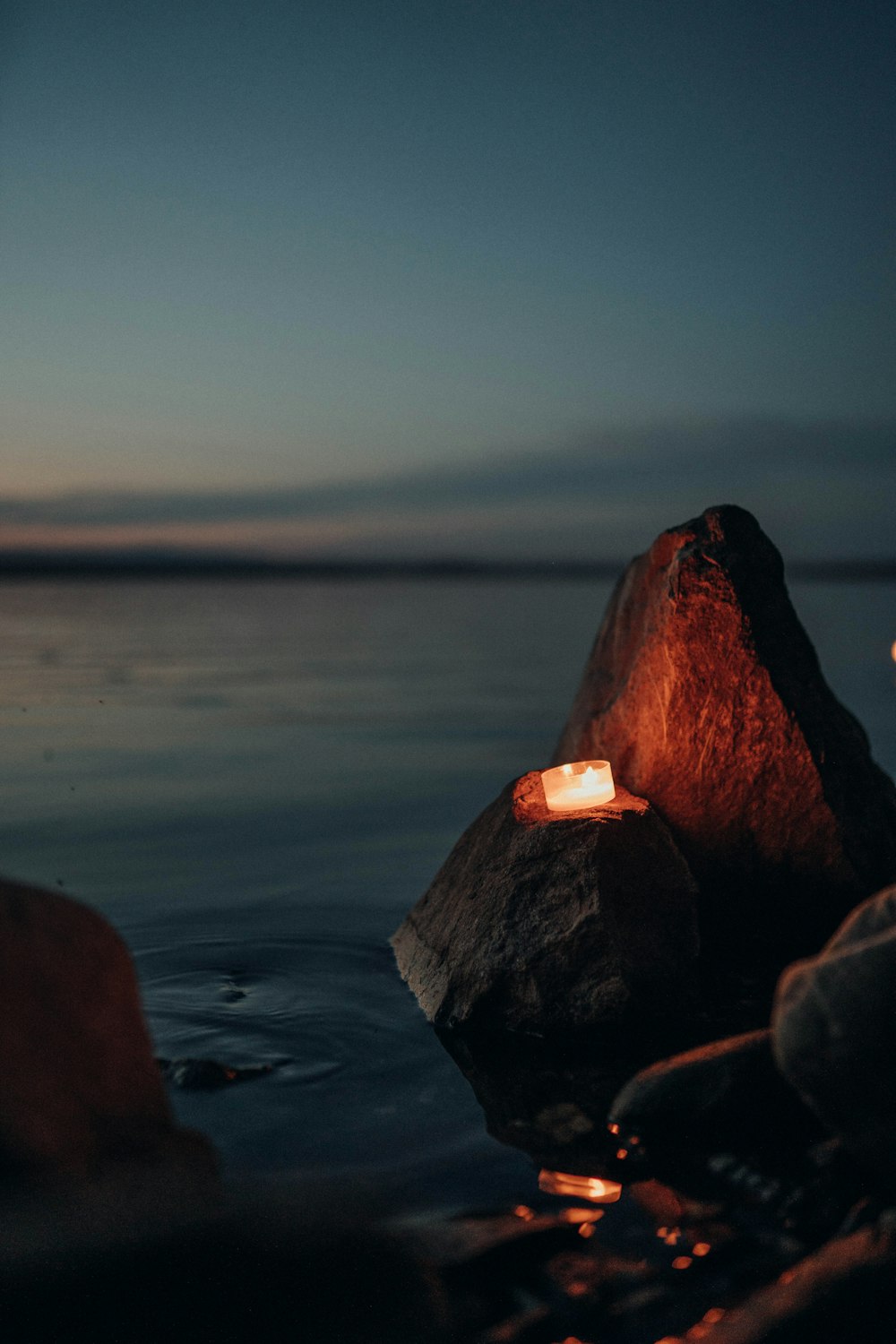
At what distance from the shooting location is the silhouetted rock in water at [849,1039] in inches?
128

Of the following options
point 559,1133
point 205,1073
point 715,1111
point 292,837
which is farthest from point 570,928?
point 292,837

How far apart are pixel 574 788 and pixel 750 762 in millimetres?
1013

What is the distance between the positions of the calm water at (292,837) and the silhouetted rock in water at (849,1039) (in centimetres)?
102

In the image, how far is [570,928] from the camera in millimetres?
4852

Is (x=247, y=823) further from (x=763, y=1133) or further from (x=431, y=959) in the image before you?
(x=763, y=1133)

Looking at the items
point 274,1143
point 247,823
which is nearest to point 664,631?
point 274,1143

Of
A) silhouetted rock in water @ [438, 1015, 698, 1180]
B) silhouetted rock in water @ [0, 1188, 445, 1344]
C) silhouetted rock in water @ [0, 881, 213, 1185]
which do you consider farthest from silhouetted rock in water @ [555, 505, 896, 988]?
silhouetted rock in water @ [0, 881, 213, 1185]

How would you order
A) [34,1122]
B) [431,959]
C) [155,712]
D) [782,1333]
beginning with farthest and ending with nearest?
1. [155,712]
2. [431,959]
3. [34,1122]
4. [782,1333]

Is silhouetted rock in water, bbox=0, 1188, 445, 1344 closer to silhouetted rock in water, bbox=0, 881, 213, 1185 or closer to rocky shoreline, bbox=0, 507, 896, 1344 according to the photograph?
rocky shoreline, bbox=0, 507, 896, 1344

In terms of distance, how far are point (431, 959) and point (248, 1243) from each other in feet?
7.73

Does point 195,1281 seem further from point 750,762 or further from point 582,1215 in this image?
point 750,762

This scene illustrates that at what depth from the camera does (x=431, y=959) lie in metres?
5.54

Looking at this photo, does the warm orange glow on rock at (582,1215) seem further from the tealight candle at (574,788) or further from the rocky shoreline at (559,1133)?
the tealight candle at (574,788)

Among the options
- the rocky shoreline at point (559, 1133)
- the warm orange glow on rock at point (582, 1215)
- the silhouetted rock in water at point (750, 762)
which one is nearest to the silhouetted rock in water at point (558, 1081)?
the rocky shoreline at point (559, 1133)
